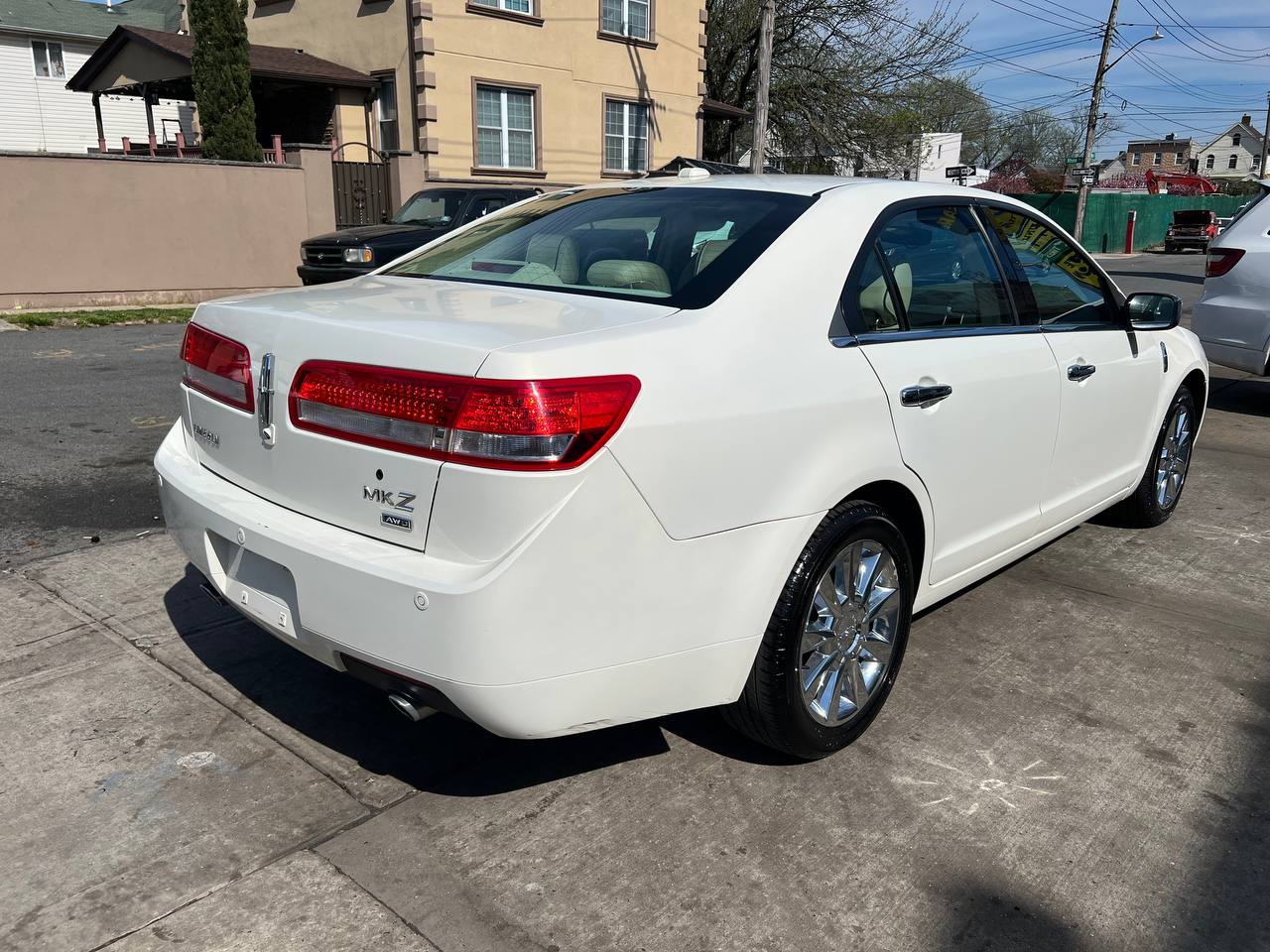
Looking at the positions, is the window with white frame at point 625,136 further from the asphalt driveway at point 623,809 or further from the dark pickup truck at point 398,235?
the asphalt driveway at point 623,809

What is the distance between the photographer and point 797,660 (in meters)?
2.84

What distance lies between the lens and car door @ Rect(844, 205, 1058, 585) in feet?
10.3

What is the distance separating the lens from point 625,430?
92.1 inches

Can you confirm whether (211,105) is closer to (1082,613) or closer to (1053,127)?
(1082,613)

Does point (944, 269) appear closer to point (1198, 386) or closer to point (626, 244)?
point (626, 244)

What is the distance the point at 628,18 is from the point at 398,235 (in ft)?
40.3

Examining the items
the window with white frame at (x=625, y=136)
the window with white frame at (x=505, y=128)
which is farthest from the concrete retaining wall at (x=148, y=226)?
the window with white frame at (x=625, y=136)

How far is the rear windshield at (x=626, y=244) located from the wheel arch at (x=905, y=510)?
744 millimetres

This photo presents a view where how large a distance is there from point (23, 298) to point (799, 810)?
46.5 feet

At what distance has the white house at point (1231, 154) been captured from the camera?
112 meters

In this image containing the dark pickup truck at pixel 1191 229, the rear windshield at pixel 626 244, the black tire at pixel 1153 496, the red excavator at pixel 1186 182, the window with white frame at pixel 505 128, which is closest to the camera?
the rear windshield at pixel 626 244

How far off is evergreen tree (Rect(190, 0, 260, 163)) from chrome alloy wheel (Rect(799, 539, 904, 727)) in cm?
1673

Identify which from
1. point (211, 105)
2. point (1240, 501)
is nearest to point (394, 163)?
point (211, 105)

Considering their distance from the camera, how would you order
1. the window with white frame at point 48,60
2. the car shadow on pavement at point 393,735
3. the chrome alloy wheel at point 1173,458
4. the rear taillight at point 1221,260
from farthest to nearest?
the window with white frame at point 48,60 → the rear taillight at point 1221,260 → the chrome alloy wheel at point 1173,458 → the car shadow on pavement at point 393,735
